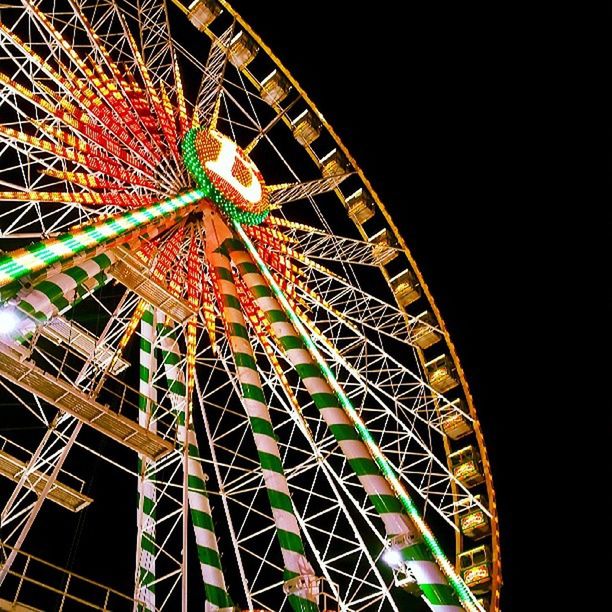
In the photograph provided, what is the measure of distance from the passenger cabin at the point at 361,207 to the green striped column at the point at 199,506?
6.22m

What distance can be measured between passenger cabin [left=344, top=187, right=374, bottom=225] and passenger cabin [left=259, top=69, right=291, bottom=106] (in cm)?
265

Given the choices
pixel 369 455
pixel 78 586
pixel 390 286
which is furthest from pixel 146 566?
pixel 78 586

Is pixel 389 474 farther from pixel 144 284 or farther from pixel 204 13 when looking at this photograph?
pixel 204 13

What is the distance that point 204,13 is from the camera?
48.7 feet

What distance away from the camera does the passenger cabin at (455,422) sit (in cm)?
1370

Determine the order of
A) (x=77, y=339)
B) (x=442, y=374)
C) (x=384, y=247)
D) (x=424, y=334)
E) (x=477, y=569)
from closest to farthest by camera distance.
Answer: (x=77, y=339) → (x=477, y=569) → (x=384, y=247) → (x=442, y=374) → (x=424, y=334)

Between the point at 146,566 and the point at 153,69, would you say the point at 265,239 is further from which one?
the point at 146,566

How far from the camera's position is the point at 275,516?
809 cm

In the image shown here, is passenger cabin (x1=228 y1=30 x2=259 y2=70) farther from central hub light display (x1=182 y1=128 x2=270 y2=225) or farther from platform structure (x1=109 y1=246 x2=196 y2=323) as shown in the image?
platform structure (x1=109 y1=246 x2=196 y2=323)

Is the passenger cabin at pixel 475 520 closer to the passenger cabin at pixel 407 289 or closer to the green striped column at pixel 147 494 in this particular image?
the passenger cabin at pixel 407 289

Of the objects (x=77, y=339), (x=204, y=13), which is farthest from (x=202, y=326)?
(x=204, y=13)

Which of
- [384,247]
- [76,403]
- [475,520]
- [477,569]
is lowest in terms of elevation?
[477,569]

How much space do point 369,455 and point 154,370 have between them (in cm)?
344

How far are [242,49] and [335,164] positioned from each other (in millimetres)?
3085
